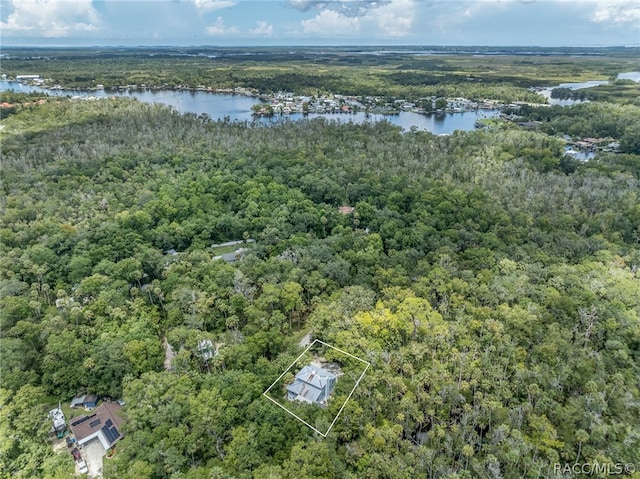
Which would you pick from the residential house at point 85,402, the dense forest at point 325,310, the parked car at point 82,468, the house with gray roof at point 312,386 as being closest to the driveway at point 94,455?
the parked car at point 82,468

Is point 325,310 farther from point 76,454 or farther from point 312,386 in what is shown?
point 76,454

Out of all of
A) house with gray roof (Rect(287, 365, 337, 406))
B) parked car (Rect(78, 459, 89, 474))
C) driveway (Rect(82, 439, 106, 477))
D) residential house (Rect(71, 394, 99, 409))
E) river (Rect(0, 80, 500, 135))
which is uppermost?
river (Rect(0, 80, 500, 135))

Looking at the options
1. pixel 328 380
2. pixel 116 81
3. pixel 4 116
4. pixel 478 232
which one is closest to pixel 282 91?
pixel 116 81

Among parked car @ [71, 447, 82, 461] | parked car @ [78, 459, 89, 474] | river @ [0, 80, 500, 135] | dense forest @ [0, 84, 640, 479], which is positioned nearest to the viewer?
dense forest @ [0, 84, 640, 479]

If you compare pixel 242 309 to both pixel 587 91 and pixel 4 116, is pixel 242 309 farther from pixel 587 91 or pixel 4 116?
pixel 587 91

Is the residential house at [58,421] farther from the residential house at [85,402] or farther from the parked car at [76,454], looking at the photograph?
the parked car at [76,454]

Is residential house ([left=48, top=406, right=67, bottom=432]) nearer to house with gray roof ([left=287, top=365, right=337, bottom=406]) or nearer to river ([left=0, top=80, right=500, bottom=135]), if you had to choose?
house with gray roof ([left=287, top=365, right=337, bottom=406])

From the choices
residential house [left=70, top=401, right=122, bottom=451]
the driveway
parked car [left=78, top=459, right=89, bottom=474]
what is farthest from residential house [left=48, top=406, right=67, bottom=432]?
parked car [left=78, top=459, right=89, bottom=474]
